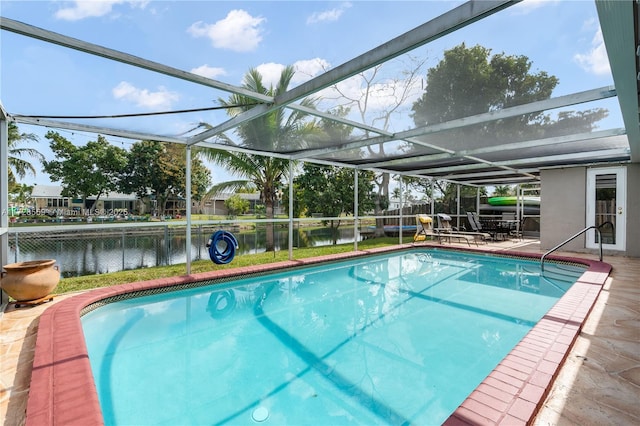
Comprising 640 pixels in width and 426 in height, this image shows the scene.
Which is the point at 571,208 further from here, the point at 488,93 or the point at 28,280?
the point at 28,280

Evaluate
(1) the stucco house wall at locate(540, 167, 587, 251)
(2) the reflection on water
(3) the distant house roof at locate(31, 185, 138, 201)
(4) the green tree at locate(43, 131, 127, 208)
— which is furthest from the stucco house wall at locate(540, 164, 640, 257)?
(3) the distant house roof at locate(31, 185, 138, 201)

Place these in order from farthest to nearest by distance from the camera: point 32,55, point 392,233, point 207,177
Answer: point 207,177
point 392,233
point 32,55

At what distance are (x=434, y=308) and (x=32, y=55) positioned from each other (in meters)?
5.94

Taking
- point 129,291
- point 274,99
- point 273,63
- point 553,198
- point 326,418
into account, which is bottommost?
point 326,418

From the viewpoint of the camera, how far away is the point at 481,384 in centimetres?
232

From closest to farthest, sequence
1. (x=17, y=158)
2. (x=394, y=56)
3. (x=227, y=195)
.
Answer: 1. (x=394, y=56)
2. (x=17, y=158)
3. (x=227, y=195)

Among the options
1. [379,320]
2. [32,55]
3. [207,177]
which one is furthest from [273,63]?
[207,177]

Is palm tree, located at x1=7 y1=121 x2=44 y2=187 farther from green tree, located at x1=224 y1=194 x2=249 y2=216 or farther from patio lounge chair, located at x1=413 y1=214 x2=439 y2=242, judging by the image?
patio lounge chair, located at x1=413 y1=214 x2=439 y2=242

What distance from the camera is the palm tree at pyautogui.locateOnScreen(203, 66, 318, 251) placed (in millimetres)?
5082

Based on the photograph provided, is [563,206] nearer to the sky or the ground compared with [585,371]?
nearer to the sky

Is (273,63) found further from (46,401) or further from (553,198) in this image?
(553,198)

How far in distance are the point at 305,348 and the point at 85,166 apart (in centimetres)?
2514

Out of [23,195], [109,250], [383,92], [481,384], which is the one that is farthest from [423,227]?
[23,195]

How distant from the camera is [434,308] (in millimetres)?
5031
